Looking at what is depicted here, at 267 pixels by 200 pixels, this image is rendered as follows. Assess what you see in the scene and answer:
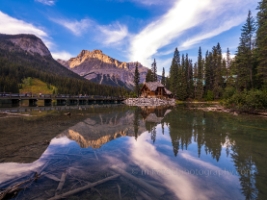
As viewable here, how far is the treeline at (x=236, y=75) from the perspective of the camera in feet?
100

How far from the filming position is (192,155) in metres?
8.59

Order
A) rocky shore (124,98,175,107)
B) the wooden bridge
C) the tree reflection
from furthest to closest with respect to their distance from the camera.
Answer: rocky shore (124,98,175,107), the wooden bridge, the tree reflection

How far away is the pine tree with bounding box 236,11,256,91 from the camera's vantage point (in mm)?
37031

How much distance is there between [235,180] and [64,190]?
5973 millimetres

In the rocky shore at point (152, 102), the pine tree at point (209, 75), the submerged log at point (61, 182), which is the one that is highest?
the pine tree at point (209, 75)

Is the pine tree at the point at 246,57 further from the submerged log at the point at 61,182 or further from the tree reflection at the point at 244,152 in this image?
the submerged log at the point at 61,182

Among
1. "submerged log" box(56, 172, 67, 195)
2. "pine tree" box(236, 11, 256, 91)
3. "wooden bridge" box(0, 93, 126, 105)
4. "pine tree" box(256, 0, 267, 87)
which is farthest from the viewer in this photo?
"wooden bridge" box(0, 93, 126, 105)

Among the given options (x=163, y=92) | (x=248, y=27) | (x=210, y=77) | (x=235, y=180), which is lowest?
(x=235, y=180)

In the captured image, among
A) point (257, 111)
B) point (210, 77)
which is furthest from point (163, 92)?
point (257, 111)

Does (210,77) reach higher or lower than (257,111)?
higher

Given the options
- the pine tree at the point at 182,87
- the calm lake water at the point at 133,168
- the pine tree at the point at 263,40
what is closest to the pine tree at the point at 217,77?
the pine tree at the point at 182,87

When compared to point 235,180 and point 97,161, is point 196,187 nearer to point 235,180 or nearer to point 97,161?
point 235,180

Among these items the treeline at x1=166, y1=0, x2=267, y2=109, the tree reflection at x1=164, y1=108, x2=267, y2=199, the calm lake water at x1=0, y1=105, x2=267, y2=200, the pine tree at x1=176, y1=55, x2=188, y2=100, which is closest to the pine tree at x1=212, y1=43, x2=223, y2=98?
the treeline at x1=166, y1=0, x2=267, y2=109

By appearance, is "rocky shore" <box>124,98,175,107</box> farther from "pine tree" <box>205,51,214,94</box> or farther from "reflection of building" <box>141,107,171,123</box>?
"reflection of building" <box>141,107,171,123</box>
